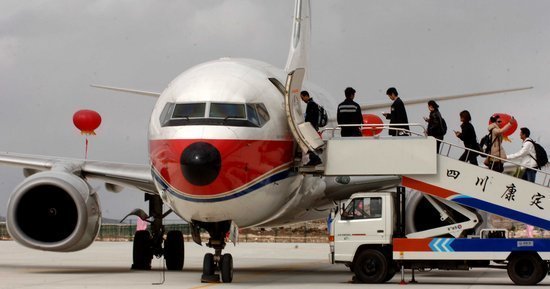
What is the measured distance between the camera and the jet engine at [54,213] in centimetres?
1969

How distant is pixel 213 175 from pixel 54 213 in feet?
20.1

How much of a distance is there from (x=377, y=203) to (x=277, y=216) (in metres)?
1.94

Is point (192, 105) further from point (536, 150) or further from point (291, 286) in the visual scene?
point (536, 150)

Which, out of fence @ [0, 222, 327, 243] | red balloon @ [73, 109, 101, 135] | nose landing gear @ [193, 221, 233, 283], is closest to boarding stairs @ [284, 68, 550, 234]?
nose landing gear @ [193, 221, 233, 283]

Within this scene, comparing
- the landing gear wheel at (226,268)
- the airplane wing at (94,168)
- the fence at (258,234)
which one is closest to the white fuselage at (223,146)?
the landing gear wheel at (226,268)

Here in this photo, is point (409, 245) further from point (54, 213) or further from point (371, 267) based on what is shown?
point (54, 213)

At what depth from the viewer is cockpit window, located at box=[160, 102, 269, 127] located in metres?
16.1

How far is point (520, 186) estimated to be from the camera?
56.3ft

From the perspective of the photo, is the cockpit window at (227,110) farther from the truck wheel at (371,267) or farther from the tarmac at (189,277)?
the truck wheel at (371,267)

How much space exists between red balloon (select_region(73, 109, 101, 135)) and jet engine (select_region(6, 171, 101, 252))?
984cm

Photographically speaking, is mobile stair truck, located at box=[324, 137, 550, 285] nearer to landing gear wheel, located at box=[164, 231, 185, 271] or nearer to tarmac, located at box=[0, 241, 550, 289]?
tarmac, located at box=[0, 241, 550, 289]

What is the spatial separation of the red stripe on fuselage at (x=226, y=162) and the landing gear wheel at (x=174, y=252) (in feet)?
19.4

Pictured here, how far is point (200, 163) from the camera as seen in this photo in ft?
50.0

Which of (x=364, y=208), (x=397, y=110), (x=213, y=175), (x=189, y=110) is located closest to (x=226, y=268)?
(x=213, y=175)
